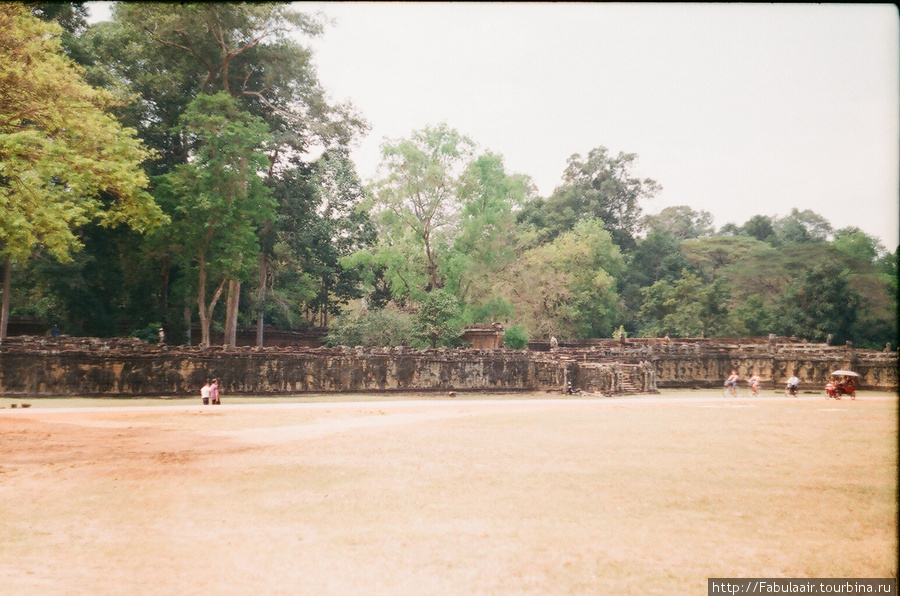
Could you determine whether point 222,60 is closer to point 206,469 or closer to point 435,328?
point 435,328

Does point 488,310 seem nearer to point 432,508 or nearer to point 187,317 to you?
point 187,317

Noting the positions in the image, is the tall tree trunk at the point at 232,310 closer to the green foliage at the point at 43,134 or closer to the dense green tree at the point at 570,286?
the green foliage at the point at 43,134

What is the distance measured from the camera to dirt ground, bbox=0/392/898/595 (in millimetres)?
5875

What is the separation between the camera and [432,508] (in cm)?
804

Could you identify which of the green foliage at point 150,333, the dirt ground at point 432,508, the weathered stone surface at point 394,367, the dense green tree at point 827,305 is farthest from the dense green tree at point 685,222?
the dirt ground at point 432,508

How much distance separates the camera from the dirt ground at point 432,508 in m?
5.88

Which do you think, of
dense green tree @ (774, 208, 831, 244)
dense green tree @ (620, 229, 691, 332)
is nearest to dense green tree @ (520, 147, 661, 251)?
dense green tree @ (620, 229, 691, 332)

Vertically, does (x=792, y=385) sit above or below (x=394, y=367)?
below

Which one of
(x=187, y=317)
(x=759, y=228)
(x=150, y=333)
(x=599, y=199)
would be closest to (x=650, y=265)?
(x=599, y=199)

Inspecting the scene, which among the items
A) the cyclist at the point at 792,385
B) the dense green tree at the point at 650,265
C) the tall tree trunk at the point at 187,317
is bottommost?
the cyclist at the point at 792,385

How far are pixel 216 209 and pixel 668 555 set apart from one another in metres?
26.2

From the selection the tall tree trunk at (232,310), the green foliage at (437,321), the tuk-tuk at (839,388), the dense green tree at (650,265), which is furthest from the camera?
the dense green tree at (650,265)

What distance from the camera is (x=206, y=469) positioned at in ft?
33.4

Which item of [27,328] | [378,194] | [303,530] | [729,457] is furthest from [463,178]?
[303,530]
